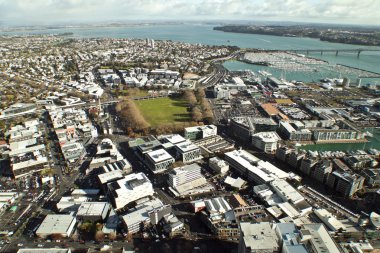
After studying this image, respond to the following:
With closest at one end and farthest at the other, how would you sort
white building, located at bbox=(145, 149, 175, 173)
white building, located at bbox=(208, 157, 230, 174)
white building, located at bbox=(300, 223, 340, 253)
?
white building, located at bbox=(300, 223, 340, 253) < white building, located at bbox=(208, 157, 230, 174) < white building, located at bbox=(145, 149, 175, 173)

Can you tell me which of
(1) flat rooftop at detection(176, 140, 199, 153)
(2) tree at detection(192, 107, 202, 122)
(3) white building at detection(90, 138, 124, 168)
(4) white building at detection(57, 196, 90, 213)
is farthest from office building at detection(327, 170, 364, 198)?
(4) white building at detection(57, 196, 90, 213)

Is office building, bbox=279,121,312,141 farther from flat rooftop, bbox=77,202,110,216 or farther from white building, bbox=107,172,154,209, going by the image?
flat rooftop, bbox=77,202,110,216

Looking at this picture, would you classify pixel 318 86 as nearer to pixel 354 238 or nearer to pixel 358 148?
pixel 358 148

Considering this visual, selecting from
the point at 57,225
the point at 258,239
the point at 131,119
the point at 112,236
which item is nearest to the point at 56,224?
the point at 57,225

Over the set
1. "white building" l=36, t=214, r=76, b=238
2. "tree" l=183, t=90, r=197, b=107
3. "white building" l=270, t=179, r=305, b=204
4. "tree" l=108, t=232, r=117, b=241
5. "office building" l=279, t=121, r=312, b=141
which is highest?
"tree" l=183, t=90, r=197, b=107

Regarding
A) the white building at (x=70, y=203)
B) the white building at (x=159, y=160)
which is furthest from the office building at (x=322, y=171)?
the white building at (x=70, y=203)

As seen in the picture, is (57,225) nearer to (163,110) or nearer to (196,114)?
(196,114)

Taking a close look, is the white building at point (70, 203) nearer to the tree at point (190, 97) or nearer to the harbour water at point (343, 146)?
the harbour water at point (343, 146)
